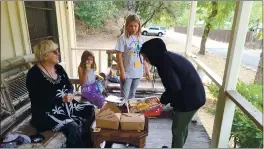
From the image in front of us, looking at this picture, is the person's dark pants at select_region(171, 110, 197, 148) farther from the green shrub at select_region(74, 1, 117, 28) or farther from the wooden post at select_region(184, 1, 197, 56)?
the green shrub at select_region(74, 1, 117, 28)

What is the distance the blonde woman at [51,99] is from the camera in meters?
1.67

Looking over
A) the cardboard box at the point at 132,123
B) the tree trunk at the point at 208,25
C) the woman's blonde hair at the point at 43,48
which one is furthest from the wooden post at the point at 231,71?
the tree trunk at the point at 208,25

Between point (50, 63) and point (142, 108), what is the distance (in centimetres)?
94

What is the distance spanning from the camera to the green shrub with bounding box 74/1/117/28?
7.50 meters

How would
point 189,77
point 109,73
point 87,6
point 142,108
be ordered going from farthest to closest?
point 87,6, point 109,73, point 142,108, point 189,77

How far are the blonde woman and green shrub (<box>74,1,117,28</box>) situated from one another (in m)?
6.16

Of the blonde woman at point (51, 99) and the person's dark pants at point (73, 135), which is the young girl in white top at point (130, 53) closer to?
the blonde woman at point (51, 99)

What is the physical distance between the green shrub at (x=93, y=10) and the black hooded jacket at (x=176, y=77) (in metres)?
6.48

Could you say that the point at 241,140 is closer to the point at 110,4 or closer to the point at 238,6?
the point at 238,6

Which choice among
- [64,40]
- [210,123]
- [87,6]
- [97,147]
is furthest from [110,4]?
[97,147]

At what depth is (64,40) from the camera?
3.88 m

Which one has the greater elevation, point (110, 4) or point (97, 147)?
point (110, 4)

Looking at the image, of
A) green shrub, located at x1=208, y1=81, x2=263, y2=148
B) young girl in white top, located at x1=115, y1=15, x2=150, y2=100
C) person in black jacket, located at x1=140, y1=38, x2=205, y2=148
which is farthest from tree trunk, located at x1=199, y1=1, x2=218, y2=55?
person in black jacket, located at x1=140, y1=38, x2=205, y2=148

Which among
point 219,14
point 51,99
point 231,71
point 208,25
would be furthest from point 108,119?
point 208,25
